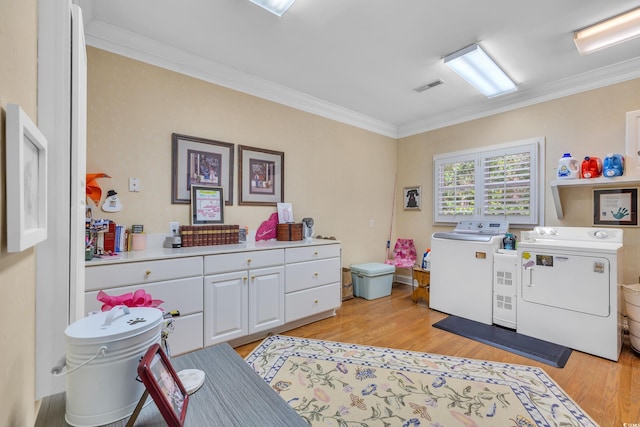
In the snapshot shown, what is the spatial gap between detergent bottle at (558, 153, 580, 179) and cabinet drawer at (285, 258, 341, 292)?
2.48 m

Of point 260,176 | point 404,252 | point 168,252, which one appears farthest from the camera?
point 404,252

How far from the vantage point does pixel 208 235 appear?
261 centimetres

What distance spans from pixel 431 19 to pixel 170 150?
94.6 inches

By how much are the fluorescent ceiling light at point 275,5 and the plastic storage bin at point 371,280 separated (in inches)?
117

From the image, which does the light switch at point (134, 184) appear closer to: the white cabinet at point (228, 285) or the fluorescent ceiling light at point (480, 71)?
the white cabinet at point (228, 285)

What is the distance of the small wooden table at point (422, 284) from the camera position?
3.65 m

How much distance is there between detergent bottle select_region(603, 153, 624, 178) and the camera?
2613 mm

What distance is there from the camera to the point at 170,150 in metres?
2.57

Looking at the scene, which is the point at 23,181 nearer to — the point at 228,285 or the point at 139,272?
the point at 139,272

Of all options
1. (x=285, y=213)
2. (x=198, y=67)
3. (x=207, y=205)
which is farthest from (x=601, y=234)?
(x=198, y=67)

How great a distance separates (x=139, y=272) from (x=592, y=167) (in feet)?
13.3

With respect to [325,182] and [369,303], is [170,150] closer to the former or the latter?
[325,182]

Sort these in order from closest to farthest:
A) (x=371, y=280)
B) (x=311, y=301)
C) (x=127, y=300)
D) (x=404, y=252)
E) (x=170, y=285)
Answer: (x=127, y=300) < (x=170, y=285) < (x=311, y=301) < (x=371, y=280) < (x=404, y=252)

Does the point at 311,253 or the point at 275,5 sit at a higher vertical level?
the point at 275,5
